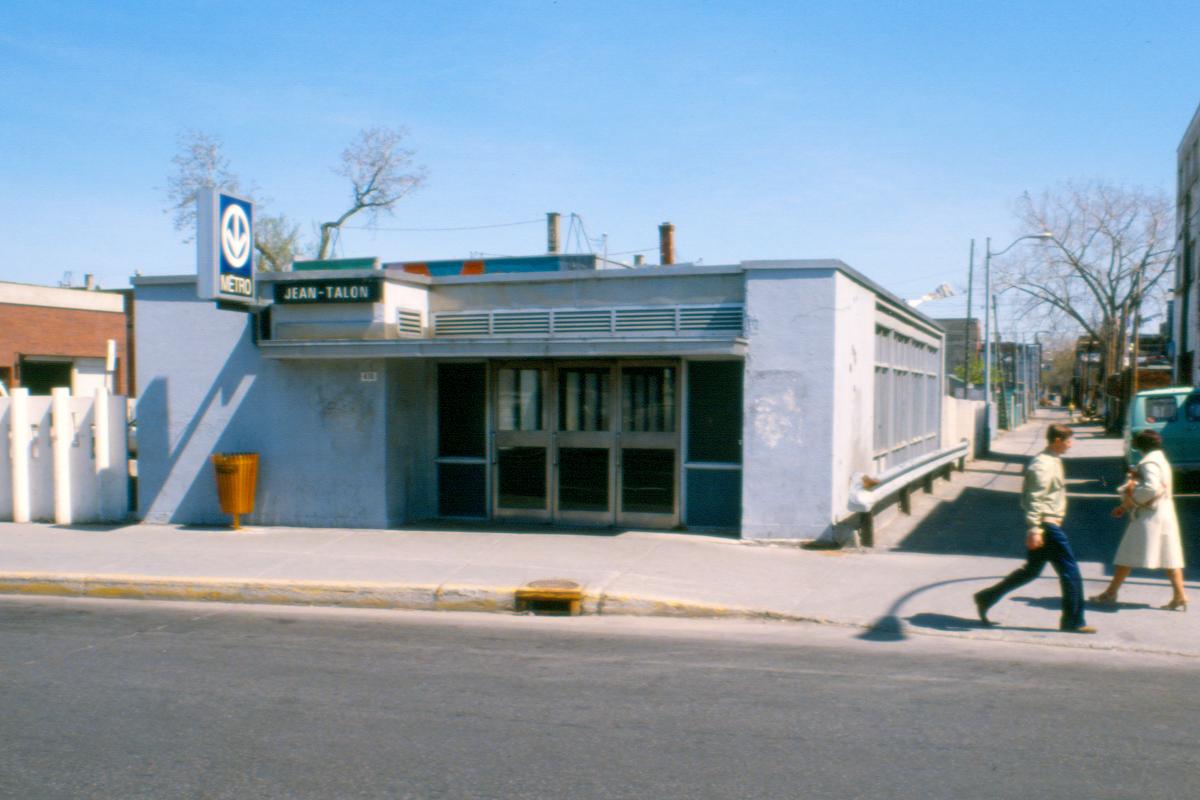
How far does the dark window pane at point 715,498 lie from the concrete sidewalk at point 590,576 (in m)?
0.56

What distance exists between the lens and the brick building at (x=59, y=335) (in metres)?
34.0

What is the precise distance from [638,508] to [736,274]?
3.23m

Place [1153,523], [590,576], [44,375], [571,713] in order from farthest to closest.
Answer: [44,375] < [590,576] < [1153,523] < [571,713]

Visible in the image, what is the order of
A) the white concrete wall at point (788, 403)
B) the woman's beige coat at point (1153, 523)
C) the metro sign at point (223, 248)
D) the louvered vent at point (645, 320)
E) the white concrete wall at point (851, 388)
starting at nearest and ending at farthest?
the woman's beige coat at point (1153, 523) < the white concrete wall at point (788, 403) < the white concrete wall at point (851, 388) < the metro sign at point (223, 248) < the louvered vent at point (645, 320)

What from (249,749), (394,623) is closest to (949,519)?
(394,623)

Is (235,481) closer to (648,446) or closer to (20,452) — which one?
(20,452)

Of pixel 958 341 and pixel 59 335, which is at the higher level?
pixel 958 341

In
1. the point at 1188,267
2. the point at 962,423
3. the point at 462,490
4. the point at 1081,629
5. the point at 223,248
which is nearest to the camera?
the point at 1081,629

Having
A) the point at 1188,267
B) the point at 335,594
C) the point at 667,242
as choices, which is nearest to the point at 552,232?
the point at 667,242

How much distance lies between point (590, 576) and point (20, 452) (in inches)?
339

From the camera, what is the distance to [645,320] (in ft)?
42.2

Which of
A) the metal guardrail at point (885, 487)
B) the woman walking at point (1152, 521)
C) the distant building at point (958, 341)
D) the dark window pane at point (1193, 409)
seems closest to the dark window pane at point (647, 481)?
the metal guardrail at point (885, 487)

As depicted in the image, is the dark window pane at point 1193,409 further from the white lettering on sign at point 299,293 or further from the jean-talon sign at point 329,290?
the white lettering on sign at point 299,293

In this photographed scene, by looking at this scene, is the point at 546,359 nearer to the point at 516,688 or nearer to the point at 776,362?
the point at 776,362
